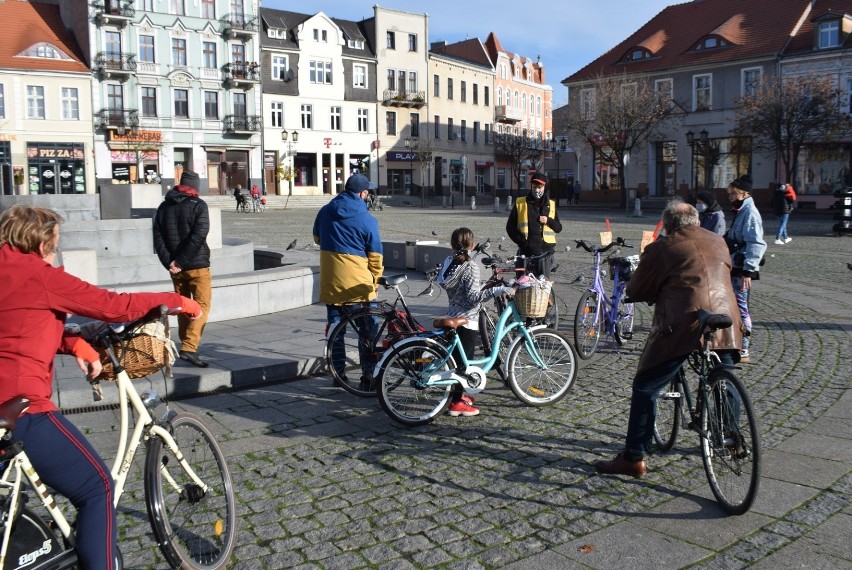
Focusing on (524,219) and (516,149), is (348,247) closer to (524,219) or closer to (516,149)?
(524,219)

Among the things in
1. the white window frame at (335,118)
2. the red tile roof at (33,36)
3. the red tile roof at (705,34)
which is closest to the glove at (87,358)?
the red tile roof at (705,34)

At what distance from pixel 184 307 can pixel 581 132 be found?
4772cm

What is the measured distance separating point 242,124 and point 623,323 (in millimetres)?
48951

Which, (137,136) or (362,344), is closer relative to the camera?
(362,344)

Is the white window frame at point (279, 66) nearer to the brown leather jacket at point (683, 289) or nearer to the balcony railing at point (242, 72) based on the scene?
the balcony railing at point (242, 72)

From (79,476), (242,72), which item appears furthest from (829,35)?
(79,476)

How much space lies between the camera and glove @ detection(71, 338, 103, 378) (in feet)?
11.0

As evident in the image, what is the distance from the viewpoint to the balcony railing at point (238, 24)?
53.7m

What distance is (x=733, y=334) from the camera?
15.8 feet

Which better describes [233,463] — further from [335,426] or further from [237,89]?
[237,89]

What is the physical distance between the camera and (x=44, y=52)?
47.9m

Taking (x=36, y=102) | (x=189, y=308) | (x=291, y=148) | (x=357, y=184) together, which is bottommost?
(x=189, y=308)

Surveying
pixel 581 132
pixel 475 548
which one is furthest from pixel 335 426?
pixel 581 132

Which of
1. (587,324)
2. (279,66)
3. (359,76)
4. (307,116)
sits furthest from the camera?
(359,76)
